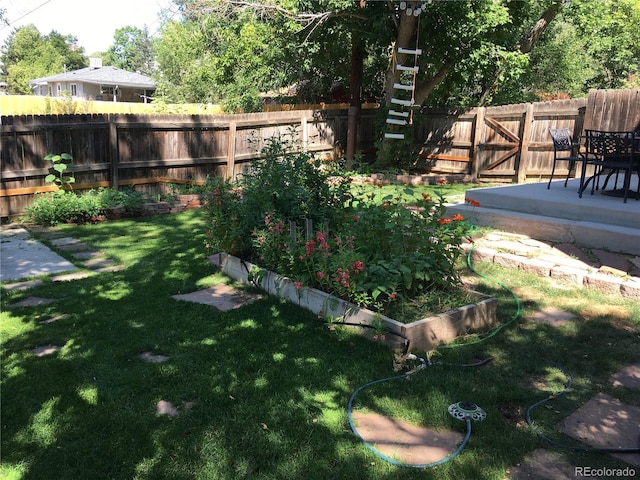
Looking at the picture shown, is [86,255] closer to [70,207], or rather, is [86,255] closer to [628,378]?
[70,207]

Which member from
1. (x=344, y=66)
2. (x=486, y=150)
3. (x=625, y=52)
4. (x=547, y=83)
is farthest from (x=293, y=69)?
(x=625, y=52)

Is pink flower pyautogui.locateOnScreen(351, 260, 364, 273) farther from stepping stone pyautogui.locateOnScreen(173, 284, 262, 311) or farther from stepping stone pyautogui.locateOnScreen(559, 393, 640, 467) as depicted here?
stepping stone pyautogui.locateOnScreen(559, 393, 640, 467)

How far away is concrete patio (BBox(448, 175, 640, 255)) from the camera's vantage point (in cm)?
548

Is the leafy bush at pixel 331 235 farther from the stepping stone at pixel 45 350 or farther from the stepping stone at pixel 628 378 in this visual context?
the stepping stone at pixel 45 350

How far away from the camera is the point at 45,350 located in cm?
356

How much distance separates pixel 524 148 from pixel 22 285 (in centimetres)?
1022

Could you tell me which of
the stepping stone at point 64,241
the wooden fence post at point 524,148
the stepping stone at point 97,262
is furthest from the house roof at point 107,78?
the stepping stone at point 97,262

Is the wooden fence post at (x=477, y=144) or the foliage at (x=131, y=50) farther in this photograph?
the foliage at (x=131, y=50)

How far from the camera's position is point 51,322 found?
13.2 feet

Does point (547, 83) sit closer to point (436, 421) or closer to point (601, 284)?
point (601, 284)

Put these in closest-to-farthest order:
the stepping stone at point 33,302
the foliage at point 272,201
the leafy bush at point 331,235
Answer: the leafy bush at point 331,235
the stepping stone at point 33,302
the foliage at point 272,201

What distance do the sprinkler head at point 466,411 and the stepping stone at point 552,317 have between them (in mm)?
1556

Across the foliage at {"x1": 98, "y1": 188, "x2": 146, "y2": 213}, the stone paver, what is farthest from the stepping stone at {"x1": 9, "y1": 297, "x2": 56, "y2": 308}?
the stone paver

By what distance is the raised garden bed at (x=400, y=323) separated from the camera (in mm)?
3535
